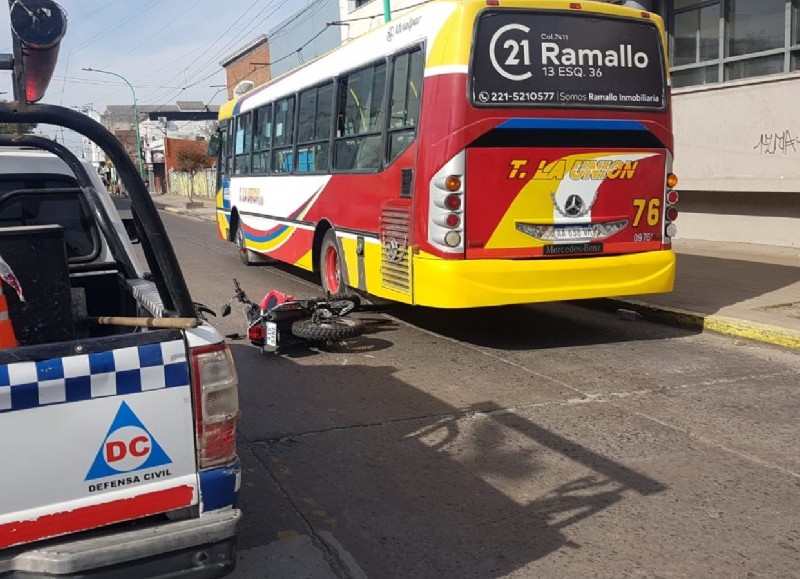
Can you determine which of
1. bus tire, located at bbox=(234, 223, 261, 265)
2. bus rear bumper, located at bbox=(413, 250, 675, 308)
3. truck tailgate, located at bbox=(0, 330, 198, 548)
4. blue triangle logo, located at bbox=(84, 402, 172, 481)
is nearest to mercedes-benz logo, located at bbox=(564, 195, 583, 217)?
bus rear bumper, located at bbox=(413, 250, 675, 308)

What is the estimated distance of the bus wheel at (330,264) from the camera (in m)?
9.96

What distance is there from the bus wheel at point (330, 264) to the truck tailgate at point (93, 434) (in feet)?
23.2

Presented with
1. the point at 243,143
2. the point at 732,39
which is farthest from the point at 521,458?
the point at 732,39

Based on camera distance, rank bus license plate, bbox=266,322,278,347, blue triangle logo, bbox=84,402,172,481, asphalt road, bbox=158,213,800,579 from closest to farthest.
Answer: blue triangle logo, bbox=84,402,172,481, asphalt road, bbox=158,213,800,579, bus license plate, bbox=266,322,278,347

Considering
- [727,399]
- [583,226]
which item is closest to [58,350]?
[727,399]

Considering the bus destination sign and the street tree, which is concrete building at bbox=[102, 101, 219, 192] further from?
the bus destination sign

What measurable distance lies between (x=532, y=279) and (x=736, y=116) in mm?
8778

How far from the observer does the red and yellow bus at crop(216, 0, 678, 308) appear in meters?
7.20

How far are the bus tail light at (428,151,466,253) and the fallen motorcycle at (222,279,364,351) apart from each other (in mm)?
1264

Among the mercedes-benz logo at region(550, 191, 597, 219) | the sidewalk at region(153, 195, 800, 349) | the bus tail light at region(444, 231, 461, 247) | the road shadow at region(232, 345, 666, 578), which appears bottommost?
the road shadow at region(232, 345, 666, 578)

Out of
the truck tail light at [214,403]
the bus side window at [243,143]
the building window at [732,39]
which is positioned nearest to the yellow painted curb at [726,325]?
the truck tail light at [214,403]

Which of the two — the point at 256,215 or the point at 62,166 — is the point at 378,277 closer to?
the point at 62,166

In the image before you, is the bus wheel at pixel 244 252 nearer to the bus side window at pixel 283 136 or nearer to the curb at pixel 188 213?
the bus side window at pixel 283 136

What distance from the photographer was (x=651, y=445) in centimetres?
512
